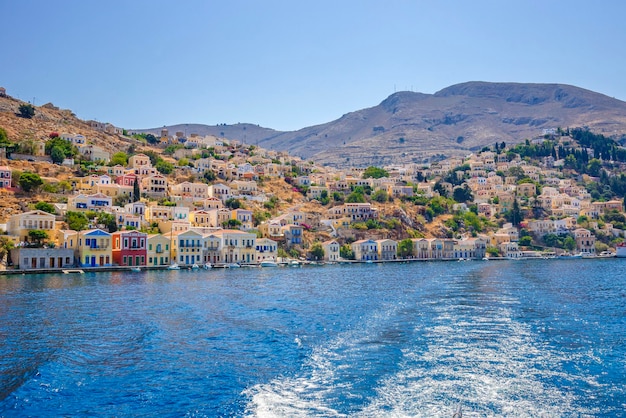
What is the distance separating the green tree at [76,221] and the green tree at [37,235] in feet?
17.9

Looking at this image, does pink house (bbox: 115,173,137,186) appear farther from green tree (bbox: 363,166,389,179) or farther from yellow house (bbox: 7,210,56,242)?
green tree (bbox: 363,166,389,179)

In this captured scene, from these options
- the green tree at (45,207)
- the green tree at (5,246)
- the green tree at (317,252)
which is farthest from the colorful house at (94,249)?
the green tree at (317,252)

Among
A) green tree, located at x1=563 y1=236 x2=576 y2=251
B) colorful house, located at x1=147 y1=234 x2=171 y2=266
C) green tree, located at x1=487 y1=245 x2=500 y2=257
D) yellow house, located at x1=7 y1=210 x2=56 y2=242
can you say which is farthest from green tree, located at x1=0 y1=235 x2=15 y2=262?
green tree, located at x1=563 y1=236 x2=576 y2=251

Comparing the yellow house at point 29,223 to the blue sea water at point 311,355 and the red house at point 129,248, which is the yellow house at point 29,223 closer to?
the red house at point 129,248

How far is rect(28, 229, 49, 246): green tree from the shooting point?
60.0 m

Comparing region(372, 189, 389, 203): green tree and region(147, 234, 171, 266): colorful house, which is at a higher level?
region(372, 189, 389, 203): green tree

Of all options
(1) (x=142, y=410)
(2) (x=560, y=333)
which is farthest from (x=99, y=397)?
(2) (x=560, y=333)

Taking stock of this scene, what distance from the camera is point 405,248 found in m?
91.8

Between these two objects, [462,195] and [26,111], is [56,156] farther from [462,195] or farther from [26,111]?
[462,195]

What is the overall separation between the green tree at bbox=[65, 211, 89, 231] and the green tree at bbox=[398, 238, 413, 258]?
44.6 metres

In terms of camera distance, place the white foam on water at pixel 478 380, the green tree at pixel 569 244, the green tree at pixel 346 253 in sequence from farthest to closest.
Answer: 1. the green tree at pixel 569 244
2. the green tree at pixel 346 253
3. the white foam on water at pixel 478 380

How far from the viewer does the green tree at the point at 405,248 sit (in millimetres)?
91688

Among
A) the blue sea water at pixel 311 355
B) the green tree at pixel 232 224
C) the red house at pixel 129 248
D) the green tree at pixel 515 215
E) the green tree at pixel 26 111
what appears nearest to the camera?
the blue sea water at pixel 311 355

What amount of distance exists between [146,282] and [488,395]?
118 feet
